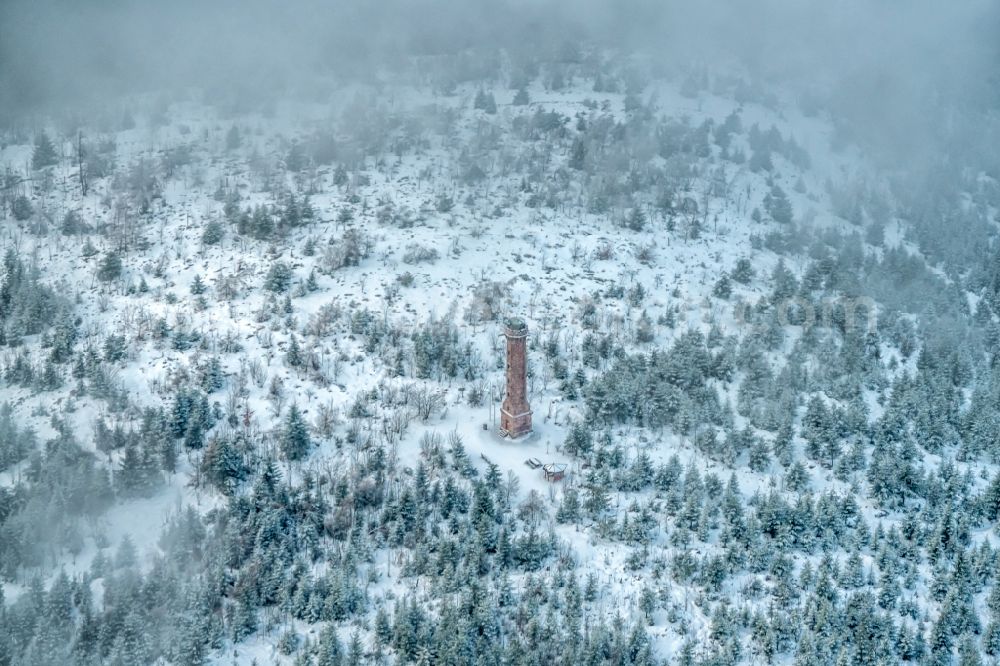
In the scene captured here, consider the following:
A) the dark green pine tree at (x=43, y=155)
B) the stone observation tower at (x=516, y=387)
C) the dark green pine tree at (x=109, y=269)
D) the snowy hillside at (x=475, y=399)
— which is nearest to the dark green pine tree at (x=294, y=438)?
the snowy hillside at (x=475, y=399)

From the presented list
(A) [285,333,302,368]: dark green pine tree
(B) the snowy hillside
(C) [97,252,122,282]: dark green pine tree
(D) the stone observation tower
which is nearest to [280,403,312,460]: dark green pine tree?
(B) the snowy hillside

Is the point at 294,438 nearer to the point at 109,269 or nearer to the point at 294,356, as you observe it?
the point at 294,356

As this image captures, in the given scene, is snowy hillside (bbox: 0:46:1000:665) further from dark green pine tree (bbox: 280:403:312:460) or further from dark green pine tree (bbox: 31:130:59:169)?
dark green pine tree (bbox: 31:130:59:169)

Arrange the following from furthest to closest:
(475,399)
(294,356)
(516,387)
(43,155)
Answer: (43,155) → (294,356) → (475,399) → (516,387)

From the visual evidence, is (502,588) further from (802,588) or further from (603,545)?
(802,588)

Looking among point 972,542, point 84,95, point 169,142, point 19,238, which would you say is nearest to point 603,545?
point 972,542

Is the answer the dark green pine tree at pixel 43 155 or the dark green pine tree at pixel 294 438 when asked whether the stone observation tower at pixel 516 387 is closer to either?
the dark green pine tree at pixel 294 438

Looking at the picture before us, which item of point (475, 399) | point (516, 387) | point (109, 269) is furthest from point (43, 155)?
point (516, 387)
